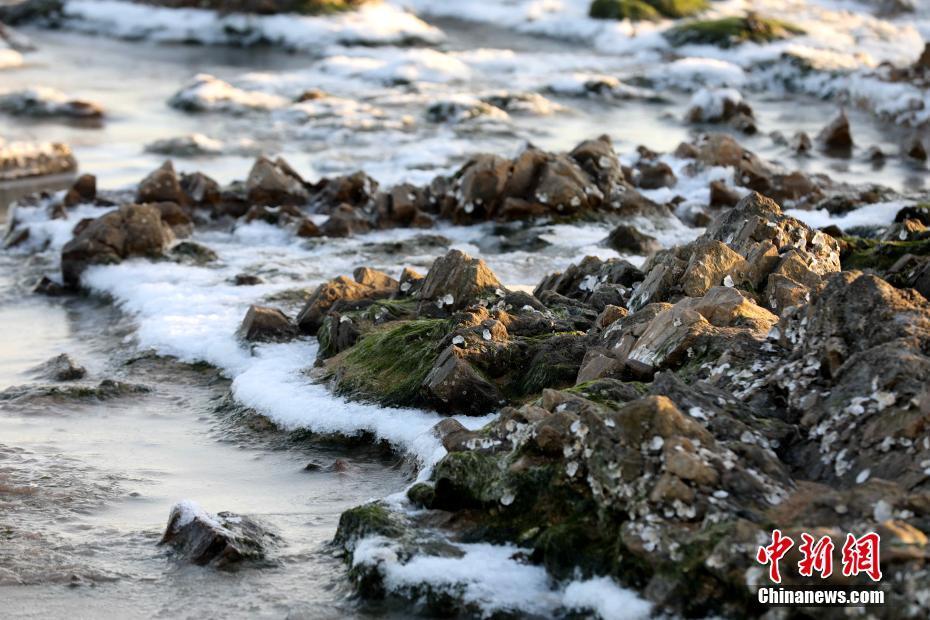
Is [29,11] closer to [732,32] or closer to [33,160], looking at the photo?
[33,160]

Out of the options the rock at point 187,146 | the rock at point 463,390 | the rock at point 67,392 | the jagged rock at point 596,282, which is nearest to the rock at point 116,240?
the rock at point 67,392

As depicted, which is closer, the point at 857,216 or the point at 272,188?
the point at 857,216

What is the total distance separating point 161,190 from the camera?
15.9 meters

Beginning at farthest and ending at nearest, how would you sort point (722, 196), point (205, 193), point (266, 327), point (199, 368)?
point (205, 193)
point (722, 196)
point (266, 327)
point (199, 368)

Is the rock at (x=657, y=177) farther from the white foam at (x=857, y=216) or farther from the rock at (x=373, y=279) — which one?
the rock at (x=373, y=279)

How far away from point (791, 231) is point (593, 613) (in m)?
4.54

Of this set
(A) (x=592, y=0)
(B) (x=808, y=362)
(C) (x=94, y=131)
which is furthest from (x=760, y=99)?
(B) (x=808, y=362)

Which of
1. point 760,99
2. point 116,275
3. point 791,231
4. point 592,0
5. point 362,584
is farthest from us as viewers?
point 592,0

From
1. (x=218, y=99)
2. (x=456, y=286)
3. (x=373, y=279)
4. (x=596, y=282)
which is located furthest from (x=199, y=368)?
(x=218, y=99)

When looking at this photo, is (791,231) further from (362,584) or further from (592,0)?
(592,0)

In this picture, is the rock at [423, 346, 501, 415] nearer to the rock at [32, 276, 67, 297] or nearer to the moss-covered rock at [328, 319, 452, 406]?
the moss-covered rock at [328, 319, 452, 406]

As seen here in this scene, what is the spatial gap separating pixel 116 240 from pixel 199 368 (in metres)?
3.94

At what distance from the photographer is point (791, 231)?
367 inches

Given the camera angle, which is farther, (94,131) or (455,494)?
(94,131)
